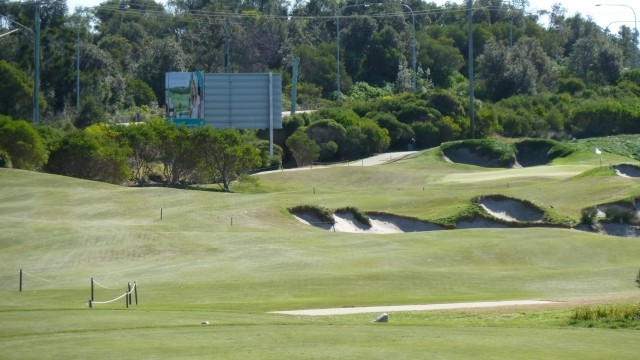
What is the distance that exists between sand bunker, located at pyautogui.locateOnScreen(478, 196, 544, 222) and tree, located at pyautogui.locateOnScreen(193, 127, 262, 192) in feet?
72.7

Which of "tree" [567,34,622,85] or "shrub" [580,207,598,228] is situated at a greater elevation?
"tree" [567,34,622,85]

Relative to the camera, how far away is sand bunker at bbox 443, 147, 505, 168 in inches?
3701

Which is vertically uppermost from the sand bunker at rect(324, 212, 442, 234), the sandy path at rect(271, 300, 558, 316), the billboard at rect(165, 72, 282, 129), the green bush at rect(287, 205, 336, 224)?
the billboard at rect(165, 72, 282, 129)

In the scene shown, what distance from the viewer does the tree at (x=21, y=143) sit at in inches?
2835

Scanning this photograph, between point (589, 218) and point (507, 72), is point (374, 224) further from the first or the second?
point (507, 72)

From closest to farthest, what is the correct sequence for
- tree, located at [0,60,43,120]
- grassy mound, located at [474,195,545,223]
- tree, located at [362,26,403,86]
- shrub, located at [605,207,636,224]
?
shrub, located at [605,207,636,224] → grassy mound, located at [474,195,545,223] → tree, located at [0,60,43,120] → tree, located at [362,26,403,86]

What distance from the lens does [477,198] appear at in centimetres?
6044

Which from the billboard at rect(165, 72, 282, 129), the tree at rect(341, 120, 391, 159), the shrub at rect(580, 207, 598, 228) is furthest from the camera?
the tree at rect(341, 120, 391, 159)

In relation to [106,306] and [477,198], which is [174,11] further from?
[106,306]

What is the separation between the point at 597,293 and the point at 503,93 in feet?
347

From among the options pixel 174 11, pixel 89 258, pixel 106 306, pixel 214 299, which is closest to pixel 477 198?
pixel 89 258

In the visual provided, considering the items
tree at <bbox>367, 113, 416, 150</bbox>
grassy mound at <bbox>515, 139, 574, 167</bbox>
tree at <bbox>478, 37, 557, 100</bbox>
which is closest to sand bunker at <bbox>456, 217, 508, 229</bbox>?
grassy mound at <bbox>515, 139, 574, 167</bbox>

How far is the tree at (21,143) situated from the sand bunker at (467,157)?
35676 millimetres

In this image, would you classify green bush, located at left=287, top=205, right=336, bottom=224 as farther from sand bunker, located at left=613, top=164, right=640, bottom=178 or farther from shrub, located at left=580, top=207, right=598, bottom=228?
sand bunker, located at left=613, top=164, right=640, bottom=178
